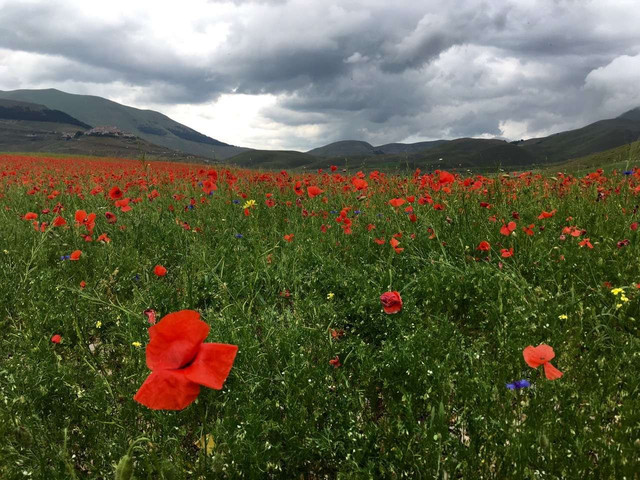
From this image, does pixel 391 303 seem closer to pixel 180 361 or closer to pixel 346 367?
pixel 346 367

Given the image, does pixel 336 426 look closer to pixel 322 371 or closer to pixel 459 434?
pixel 322 371

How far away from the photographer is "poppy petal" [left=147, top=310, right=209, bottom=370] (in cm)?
92

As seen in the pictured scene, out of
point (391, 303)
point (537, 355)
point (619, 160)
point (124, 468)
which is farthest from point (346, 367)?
point (619, 160)

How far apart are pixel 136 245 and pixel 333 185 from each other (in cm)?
353

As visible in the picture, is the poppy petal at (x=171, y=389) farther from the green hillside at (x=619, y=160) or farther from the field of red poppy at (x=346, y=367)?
the green hillside at (x=619, y=160)

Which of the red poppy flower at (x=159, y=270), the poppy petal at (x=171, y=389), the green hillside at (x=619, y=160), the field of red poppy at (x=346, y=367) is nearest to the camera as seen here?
the poppy petal at (x=171, y=389)

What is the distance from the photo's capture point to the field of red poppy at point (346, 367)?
1522 mm

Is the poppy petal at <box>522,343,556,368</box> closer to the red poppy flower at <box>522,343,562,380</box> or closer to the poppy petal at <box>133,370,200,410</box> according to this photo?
the red poppy flower at <box>522,343,562,380</box>

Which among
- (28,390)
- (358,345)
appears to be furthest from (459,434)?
(28,390)

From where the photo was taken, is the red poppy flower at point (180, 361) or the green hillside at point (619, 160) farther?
the green hillside at point (619, 160)

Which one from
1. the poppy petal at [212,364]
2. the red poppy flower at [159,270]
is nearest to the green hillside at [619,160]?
the red poppy flower at [159,270]

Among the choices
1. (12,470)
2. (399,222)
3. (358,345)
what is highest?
Answer: (399,222)

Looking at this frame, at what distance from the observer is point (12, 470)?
1614 millimetres

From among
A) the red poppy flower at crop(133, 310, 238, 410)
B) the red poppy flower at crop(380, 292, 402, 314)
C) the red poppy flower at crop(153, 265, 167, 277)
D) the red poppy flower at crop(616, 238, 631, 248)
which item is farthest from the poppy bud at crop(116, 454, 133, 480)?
the red poppy flower at crop(616, 238, 631, 248)
